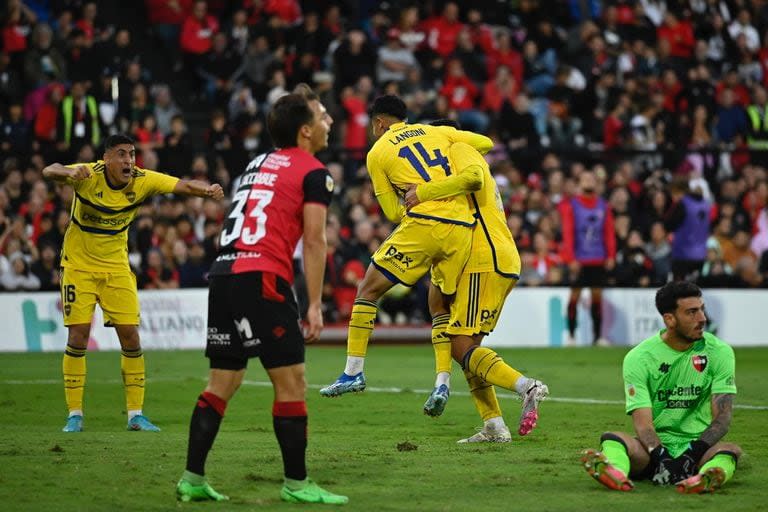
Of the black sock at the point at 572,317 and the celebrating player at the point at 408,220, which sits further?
the black sock at the point at 572,317

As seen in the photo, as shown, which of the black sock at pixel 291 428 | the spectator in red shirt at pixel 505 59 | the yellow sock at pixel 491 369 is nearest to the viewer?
the black sock at pixel 291 428

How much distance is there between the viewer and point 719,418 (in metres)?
8.27

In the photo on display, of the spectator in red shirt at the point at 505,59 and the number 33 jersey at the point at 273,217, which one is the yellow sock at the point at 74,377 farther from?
the spectator in red shirt at the point at 505,59

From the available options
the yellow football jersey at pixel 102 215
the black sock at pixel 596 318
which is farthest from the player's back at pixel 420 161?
the black sock at pixel 596 318

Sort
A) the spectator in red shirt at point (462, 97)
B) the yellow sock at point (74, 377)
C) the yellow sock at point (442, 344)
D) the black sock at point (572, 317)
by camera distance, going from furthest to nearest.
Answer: the spectator in red shirt at point (462, 97)
the black sock at point (572, 317)
the yellow sock at point (74, 377)
the yellow sock at point (442, 344)

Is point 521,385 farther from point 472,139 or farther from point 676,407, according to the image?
point 472,139

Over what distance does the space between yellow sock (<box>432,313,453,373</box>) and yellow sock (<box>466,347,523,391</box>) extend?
62 cm

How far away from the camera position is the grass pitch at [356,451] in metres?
7.83

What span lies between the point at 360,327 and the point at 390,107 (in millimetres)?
1813

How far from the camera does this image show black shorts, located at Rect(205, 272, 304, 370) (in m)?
7.55

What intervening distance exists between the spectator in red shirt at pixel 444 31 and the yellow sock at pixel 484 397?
16603mm

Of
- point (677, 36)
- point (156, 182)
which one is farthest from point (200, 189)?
point (677, 36)

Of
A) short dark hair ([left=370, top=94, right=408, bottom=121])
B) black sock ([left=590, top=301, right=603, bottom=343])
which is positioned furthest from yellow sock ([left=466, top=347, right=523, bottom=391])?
black sock ([left=590, top=301, right=603, bottom=343])

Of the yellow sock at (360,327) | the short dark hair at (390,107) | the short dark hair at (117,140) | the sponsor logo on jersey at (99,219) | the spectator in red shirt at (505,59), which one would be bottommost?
the yellow sock at (360,327)
